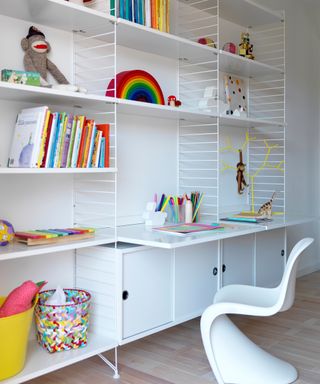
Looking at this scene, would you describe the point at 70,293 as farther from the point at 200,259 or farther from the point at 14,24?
the point at 14,24

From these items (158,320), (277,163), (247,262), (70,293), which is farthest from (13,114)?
(277,163)

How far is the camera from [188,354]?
2.62m

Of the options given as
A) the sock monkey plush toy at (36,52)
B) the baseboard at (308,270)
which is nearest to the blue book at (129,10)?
the sock monkey plush toy at (36,52)

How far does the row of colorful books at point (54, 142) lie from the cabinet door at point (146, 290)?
1.65 feet

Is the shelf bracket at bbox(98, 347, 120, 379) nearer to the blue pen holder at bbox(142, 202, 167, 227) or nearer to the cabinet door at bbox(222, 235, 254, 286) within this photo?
the blue pen holder at bbox(142, 202, 167, 227)

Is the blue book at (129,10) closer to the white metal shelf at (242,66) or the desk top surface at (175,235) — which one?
the white metal shelf at (242,66)

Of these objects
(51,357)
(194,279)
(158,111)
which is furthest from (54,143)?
(194,279)

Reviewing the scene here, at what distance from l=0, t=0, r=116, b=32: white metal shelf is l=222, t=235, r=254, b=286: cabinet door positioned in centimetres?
150

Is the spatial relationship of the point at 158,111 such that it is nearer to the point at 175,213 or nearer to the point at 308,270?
the point at 175,213

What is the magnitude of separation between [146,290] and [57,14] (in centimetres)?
134

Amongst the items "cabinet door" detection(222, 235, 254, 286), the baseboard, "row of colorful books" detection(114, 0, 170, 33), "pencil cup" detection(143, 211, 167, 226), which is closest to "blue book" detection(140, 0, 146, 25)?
"row of colorful books" detection(114, 0, 170, 33)

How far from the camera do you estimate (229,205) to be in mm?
3682

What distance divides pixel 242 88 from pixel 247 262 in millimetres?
1348

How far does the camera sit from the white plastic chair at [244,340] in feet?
7.06
